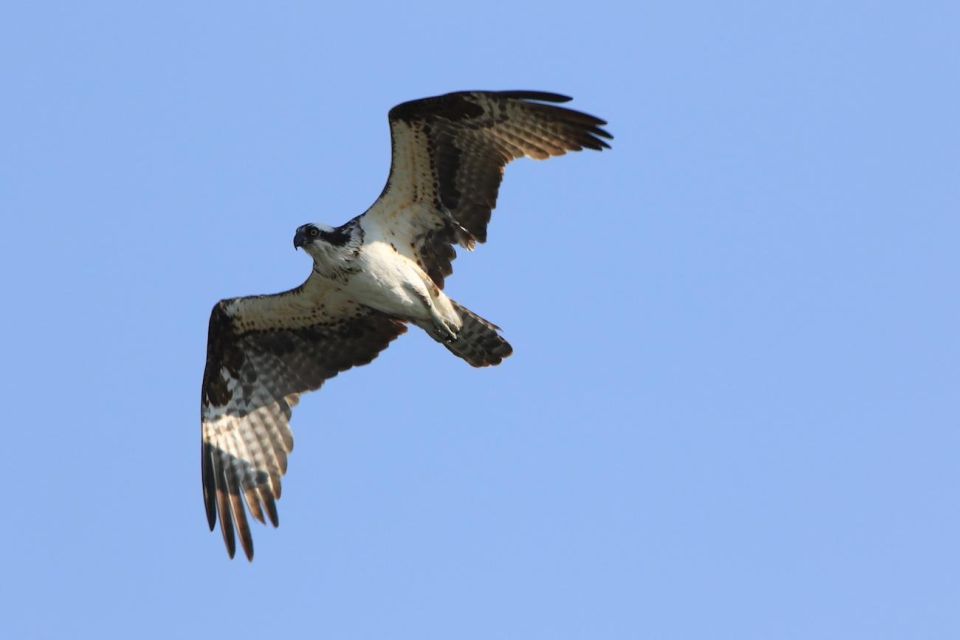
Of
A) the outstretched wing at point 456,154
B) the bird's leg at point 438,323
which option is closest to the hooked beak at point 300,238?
the outstretched wing at point 456,154

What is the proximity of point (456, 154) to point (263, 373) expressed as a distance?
327 centimetres

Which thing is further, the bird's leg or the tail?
the tail

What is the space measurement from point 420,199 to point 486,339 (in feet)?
4.85

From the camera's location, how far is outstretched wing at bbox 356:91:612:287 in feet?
42.0

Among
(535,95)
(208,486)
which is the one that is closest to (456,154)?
(535,95)

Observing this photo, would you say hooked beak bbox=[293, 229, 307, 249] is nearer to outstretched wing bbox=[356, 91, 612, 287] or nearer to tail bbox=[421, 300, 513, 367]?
outstretched wing bbox=[356, 91, 612, 287]

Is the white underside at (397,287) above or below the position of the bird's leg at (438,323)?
above

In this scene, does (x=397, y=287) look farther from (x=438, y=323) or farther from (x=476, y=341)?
(x=476, y=341)

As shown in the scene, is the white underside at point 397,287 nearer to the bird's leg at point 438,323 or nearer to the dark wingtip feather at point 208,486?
the bird's leg at point 438,323

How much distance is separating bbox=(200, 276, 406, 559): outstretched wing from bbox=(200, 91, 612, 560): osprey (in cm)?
1

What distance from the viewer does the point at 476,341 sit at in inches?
537

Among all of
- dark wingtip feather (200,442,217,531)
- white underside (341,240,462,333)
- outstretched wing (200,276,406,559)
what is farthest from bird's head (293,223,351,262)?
dark wingtip feather (200,442,217,531)

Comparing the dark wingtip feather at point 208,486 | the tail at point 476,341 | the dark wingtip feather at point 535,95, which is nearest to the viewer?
the dark wingtip feather at point 535,95

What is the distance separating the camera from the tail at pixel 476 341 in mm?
13586
